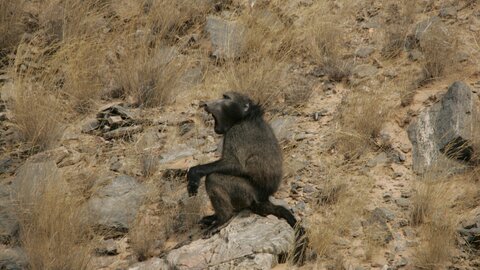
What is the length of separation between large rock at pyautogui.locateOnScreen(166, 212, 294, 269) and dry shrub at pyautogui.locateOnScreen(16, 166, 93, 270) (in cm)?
95

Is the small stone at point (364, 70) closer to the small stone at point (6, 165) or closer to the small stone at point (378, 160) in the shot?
the small stone at point (378, 160)

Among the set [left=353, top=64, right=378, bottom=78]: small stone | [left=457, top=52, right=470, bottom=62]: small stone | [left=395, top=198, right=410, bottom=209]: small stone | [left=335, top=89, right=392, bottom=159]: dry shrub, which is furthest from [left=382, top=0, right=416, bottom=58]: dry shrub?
[left=395, top=198, right=410, bottom=209]: small stone

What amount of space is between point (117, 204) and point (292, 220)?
2061 millimetres

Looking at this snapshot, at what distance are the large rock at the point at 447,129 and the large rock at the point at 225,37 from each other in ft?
9.91

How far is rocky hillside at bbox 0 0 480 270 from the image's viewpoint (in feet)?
23.2

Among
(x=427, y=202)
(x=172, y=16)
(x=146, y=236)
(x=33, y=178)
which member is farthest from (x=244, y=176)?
(x=172, y=16)

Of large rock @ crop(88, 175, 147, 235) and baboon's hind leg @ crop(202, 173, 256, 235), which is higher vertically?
baboon's hind leg @ crop(202, 173, 256, 235)

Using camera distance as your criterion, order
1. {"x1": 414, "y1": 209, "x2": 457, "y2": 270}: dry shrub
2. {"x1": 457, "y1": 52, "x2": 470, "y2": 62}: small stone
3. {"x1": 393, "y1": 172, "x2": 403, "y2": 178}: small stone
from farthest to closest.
Result: 1. {"x1": 457, "y1": 52, "x2": 470, "y2": 62}: small stone
2. {"x1": 393, "y1": 172, "x2": 403, "y2": 178}: small stone
3. {"x1": 414, "y1": 209, "x2": 457, "y2": 270}: dry shrub

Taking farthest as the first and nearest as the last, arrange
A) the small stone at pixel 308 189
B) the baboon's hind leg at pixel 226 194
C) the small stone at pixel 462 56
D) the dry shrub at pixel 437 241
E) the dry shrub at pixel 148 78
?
the dry shrub at pixel 148 78, the small stone at pixel 462 56, the small stone at pixel 308 189, the baboon's hind leg at pixel 226 194, the dry shrub at pixel 437 241

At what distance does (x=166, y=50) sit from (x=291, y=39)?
6.22ft

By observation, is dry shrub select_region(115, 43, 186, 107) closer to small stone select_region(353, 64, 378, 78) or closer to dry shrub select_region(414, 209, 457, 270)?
small stone select_region(353, 64, 378, 78)

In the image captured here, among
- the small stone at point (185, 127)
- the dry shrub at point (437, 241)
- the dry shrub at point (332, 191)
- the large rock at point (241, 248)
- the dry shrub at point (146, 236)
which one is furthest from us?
the small stone at point (185, 127)

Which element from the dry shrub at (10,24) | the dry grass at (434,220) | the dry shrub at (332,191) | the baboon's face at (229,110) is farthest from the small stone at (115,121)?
the dry grass at (434,220)

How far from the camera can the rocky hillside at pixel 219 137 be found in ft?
23.2
